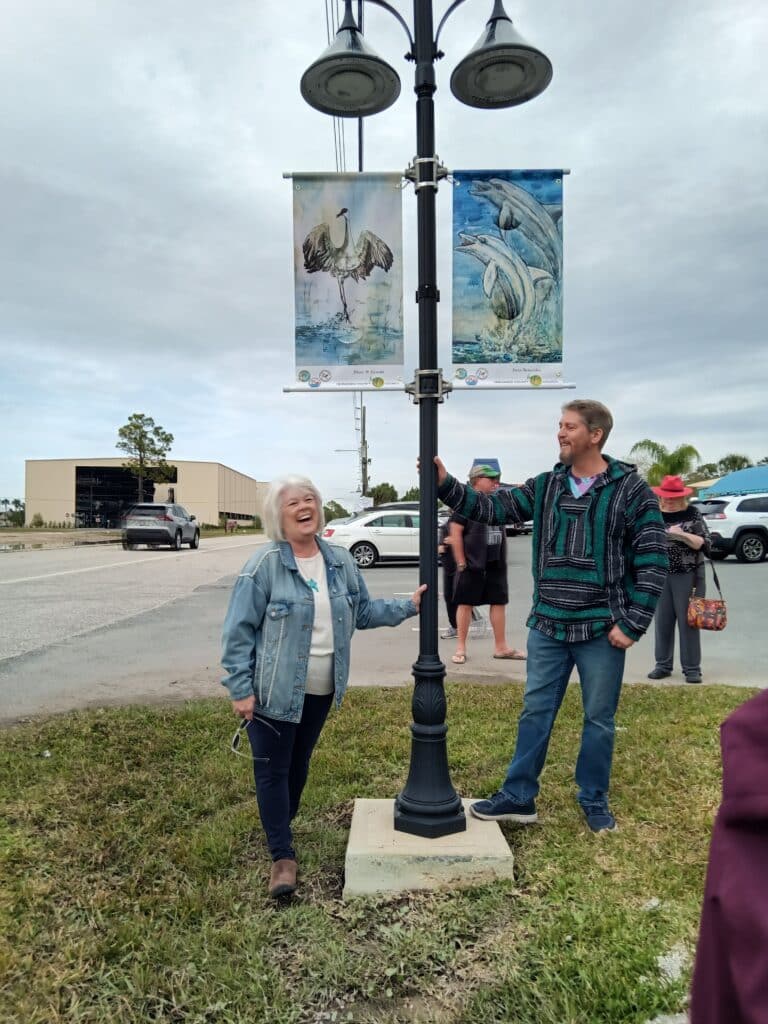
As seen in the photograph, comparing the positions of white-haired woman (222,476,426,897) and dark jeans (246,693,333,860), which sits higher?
white-haired woman (222,476,426,897)

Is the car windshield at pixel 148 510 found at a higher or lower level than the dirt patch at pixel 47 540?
higher

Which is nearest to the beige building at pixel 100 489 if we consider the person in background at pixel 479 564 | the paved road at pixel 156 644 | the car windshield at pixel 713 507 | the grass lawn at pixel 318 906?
the car windshield at pixel 713 507

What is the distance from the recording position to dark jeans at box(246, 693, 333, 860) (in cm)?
310

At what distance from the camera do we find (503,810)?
3637 mm

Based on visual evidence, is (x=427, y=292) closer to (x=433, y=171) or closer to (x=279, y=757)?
(x=433, y=171)

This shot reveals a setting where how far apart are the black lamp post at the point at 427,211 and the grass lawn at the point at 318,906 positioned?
1.44 feet

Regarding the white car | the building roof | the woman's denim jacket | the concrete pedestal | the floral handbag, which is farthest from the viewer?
the building roof

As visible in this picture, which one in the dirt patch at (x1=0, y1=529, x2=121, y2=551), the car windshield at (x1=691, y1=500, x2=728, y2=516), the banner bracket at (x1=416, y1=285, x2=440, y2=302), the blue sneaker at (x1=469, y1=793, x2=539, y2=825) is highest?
the banner bracket at (x1=416, y1=285, x2=440, y2=302)

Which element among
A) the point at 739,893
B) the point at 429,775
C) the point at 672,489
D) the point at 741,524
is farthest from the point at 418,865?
the point at 741,524

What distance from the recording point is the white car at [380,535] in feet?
62.0

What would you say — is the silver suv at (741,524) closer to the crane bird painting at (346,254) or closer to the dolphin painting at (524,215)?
the dolphin painting at (524,215)

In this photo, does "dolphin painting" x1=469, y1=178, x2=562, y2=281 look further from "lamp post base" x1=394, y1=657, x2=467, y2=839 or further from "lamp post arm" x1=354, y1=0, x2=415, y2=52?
"lamp post base" x1=394, y1=657, x2=467, y2=839

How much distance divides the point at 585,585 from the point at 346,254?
6.60 feet

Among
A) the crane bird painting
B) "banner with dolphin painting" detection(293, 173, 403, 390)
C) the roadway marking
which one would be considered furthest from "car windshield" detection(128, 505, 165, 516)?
the crane bird painting
